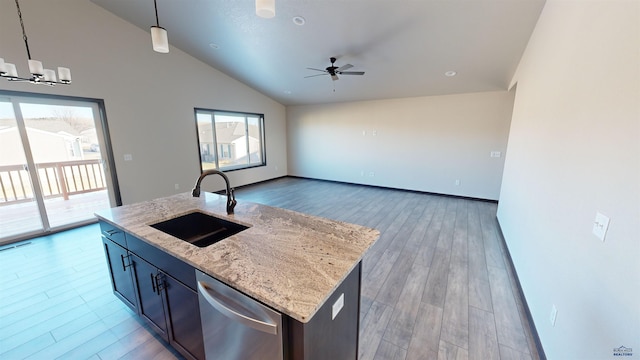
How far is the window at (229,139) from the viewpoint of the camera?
539cm

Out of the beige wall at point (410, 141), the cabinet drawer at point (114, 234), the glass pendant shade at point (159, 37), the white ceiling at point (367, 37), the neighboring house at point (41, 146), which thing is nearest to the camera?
the cabinet drawer at point (114, 234)

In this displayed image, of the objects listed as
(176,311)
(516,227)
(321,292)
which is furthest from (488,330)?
(176,311)

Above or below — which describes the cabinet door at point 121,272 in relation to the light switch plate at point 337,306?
below

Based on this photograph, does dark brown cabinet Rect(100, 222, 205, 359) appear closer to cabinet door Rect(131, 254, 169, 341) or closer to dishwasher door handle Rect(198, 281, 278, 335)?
cabinet door Rect(131, 254, 169, 341)

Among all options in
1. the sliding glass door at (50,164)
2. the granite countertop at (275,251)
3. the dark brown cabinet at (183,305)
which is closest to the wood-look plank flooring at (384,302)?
the dark brown cabinet at (183,305)

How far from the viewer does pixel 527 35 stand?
2904mm

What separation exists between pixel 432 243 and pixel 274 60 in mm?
4178

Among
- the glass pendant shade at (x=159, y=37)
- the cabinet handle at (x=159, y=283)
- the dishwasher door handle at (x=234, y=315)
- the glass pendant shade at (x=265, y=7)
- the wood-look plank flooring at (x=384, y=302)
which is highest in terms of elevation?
the glass pendant shade at (x=159, y=37)

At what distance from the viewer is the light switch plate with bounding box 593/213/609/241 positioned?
1052 millimetres

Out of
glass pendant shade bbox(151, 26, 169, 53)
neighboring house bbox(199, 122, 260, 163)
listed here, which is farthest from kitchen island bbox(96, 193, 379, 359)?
neighboring house bbox(199, 122, 260, 163)

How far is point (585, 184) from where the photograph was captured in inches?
49.6

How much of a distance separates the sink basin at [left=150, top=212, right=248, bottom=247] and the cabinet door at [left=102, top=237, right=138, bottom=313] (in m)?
0.33

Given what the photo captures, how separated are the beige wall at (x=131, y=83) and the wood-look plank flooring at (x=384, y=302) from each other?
1.40 metres

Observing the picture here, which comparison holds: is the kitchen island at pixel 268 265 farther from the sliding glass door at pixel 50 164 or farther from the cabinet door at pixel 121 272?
the sliding glass door at pixel 50 164
